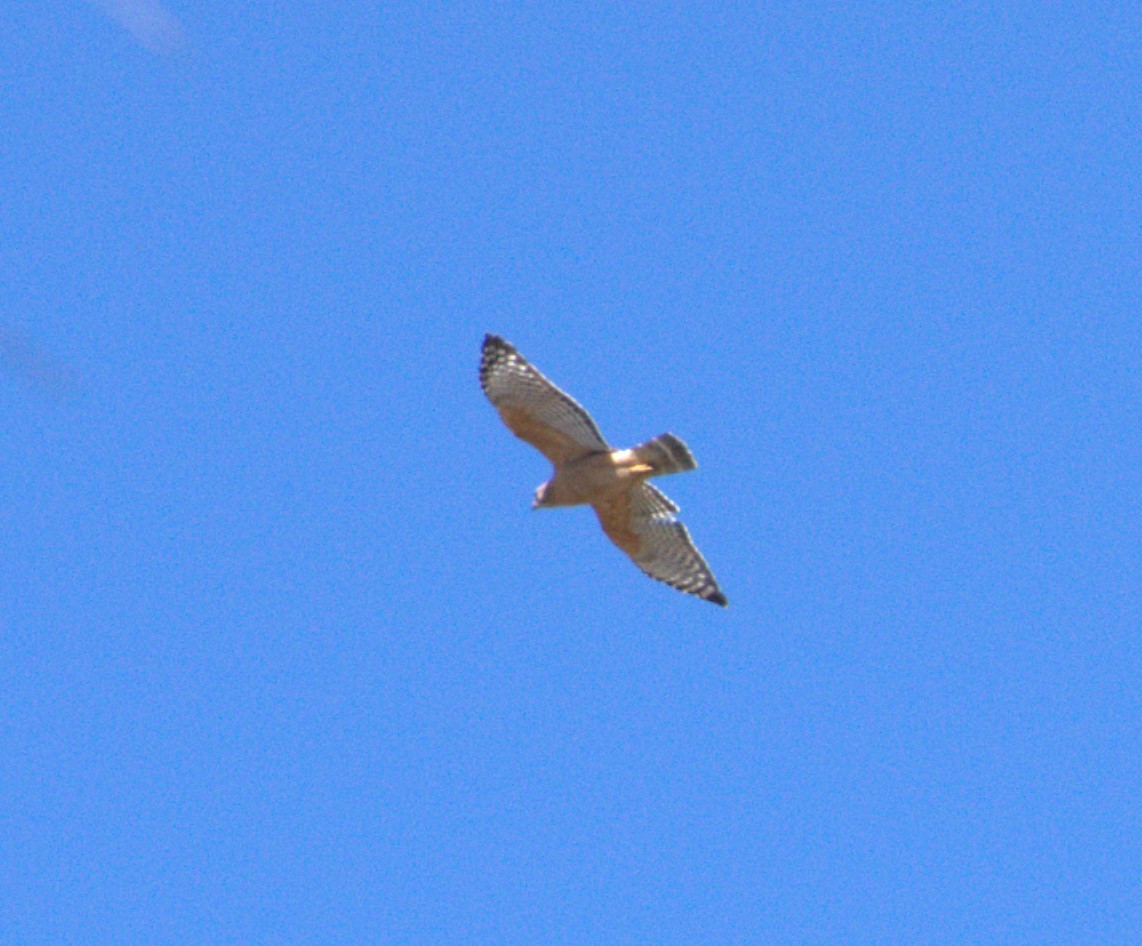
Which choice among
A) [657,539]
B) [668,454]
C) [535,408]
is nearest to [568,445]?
[535,408]

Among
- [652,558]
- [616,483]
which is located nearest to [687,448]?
[616,483]

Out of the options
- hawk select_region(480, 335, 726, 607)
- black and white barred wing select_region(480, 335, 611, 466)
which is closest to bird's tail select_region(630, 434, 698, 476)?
hawk select_region(480, 335, 726, 607)

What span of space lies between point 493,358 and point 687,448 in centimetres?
180

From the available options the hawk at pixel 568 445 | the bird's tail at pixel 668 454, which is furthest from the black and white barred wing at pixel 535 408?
the bird's tail at pixel 668 454

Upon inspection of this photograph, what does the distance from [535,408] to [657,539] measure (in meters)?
1.92

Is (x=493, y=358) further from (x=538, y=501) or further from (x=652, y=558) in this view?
(x=652, y=558)

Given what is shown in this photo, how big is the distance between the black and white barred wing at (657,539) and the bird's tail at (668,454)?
30.6 inches

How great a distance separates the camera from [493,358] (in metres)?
17.9

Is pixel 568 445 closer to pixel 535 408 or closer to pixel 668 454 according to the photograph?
pixel 535 408

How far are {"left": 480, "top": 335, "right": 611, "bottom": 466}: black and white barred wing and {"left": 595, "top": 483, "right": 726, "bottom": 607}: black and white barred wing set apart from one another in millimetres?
732

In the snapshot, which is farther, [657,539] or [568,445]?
[657,539]

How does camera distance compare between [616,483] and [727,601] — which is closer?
[616,483]

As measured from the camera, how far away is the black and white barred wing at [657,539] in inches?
727

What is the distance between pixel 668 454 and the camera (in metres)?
17.4
